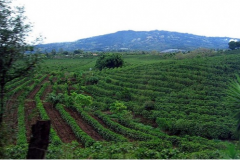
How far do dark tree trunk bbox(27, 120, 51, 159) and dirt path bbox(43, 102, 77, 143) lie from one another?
1003 centimetres

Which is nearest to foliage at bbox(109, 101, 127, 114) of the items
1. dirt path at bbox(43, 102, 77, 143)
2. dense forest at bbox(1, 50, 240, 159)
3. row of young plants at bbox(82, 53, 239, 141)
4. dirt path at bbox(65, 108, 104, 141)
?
dense forest at bbox(1, 50, 240, 159)

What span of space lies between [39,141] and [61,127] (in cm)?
1274

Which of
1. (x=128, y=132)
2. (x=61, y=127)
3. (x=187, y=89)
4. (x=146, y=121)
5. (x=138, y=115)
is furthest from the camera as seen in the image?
(x=187, y=89)

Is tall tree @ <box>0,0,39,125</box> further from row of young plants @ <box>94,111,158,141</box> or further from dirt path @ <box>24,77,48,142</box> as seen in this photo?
row of young plants @ <box>94,111,158,141</box>

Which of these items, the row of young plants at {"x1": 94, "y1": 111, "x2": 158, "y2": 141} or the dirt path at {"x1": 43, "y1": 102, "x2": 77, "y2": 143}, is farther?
the dirt path at {"x1": 43, "y1": 102, "x2": 77, "y2": 143}

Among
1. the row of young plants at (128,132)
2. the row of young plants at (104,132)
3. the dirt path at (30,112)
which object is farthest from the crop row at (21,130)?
the row of young plants at (128,132)

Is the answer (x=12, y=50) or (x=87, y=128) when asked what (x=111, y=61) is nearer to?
(x=87, y=128)

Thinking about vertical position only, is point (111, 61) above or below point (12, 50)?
below

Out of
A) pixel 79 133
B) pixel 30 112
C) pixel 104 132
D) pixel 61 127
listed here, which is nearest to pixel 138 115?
pixel 104 132

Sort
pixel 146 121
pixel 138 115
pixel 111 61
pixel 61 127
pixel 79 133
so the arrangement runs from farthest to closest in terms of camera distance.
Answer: pixel 111 61, pixel 138 115, pixel 146 121, pixel 61 127, pixel 79 133

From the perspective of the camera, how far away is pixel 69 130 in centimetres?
1605

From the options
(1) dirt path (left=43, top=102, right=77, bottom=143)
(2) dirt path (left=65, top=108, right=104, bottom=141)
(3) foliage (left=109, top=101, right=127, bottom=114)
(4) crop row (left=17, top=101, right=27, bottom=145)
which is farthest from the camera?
(3) foliage (left=109, top=101, right=127, bottom=114)

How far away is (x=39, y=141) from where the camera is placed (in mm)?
4352

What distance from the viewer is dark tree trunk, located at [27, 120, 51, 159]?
14.1ft
